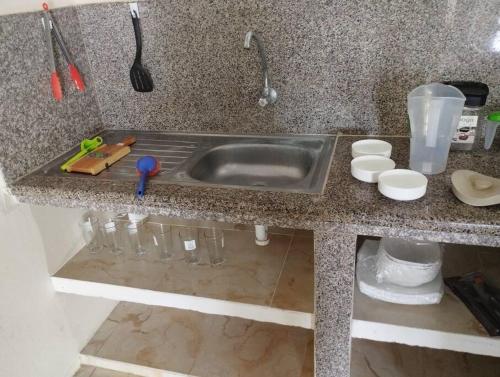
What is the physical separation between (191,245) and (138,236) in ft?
0.71

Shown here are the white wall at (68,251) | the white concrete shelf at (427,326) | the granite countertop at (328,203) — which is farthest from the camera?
the white wall at (68,251)

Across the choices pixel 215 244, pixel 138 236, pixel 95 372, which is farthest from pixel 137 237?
pixel 95 372

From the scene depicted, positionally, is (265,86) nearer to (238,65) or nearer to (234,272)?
(238,65)

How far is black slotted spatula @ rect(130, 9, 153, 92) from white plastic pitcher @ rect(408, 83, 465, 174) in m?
0.83

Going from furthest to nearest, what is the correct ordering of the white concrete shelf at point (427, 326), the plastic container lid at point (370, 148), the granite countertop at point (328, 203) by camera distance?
the plastic container lid at point (370, 148) → the white concrete shelf at point (427, 326) → the granite countertop at point (328, 203)

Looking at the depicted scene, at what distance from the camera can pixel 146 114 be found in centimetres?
148

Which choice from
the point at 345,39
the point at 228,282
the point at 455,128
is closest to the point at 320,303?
the point at 228,282

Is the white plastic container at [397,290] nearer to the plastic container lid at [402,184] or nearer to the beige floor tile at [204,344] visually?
the plastic container lid at [402,184]

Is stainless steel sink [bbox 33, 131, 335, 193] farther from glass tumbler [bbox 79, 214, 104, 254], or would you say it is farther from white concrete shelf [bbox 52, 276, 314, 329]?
white concrete shelf [bbox 52, 276, 314, 329]

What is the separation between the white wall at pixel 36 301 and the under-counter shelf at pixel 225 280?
68 millimetres

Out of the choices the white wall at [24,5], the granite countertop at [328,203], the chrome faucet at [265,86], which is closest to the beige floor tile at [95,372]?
the granite countertop at [328,203]

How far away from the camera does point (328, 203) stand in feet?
3.07

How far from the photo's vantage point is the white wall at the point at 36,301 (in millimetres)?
1167

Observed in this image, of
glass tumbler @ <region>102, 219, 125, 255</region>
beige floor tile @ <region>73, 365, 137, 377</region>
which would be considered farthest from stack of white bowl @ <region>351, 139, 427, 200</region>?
beige floor tile @ <region>73, 365, 137, 377</region>
